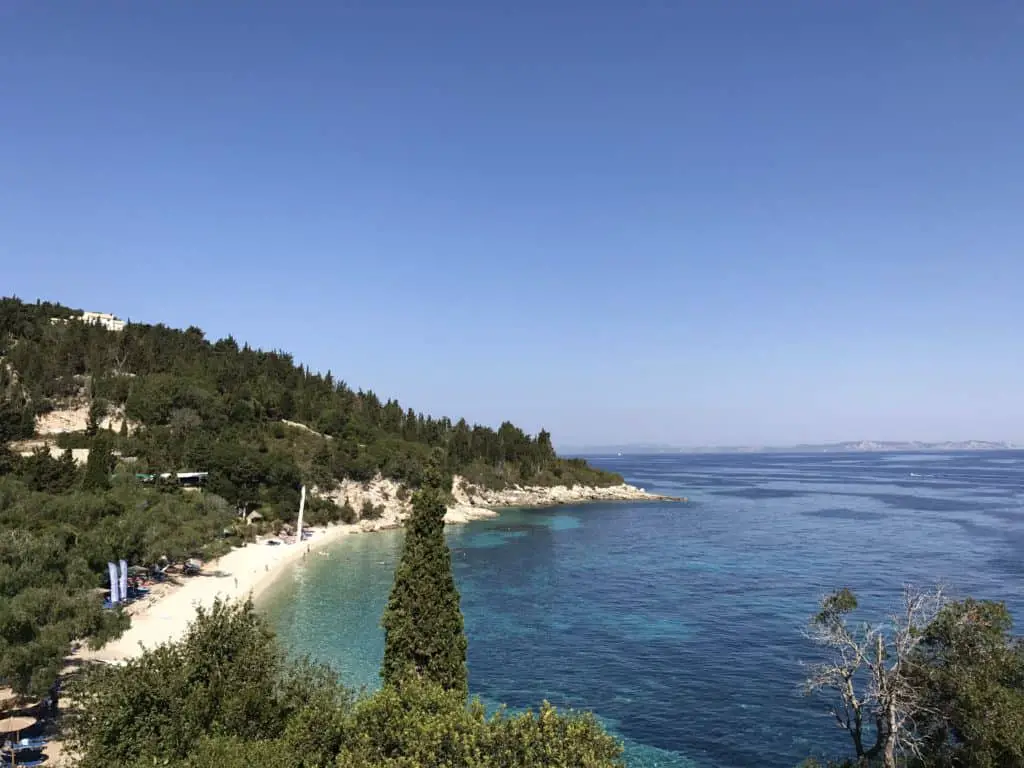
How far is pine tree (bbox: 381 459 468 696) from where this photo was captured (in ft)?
71.8

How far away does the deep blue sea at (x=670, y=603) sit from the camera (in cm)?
3017

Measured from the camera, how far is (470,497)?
12012 cm

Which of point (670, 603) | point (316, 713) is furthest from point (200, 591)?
point (316, 713)

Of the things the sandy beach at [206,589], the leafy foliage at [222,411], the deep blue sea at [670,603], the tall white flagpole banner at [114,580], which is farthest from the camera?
the leafy foliage at [222,411]

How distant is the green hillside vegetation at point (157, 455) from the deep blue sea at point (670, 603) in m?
11.6

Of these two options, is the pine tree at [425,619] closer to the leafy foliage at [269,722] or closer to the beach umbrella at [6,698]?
the leafy foliage at [269,722]

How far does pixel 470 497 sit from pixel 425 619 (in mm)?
99055

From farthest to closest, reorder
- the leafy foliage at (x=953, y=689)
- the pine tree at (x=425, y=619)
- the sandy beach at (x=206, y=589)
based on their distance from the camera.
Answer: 1. the sandy beach at (x=206, y=589)
2. the pine tree at (x=425, y=619)
3. the leafy foliage at (x=953, y=689)

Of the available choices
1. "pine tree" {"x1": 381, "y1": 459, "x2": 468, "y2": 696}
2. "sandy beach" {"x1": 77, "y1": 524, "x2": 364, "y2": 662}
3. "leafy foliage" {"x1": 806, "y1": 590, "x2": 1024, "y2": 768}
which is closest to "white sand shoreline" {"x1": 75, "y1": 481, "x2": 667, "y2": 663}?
"sandy beach" {"x1": 77, "y1": 524, "x2": 364, "y2": 662}

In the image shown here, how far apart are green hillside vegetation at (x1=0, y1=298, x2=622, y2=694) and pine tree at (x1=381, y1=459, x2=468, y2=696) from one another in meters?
4.19

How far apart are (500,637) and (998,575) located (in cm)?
4533

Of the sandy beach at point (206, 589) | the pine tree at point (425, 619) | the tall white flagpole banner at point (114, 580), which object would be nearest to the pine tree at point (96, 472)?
the sandy beach at point (206, 589)

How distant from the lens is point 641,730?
28500mm

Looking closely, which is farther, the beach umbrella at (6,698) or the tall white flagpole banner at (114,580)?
the tall white flagpole banner at (114,580)
